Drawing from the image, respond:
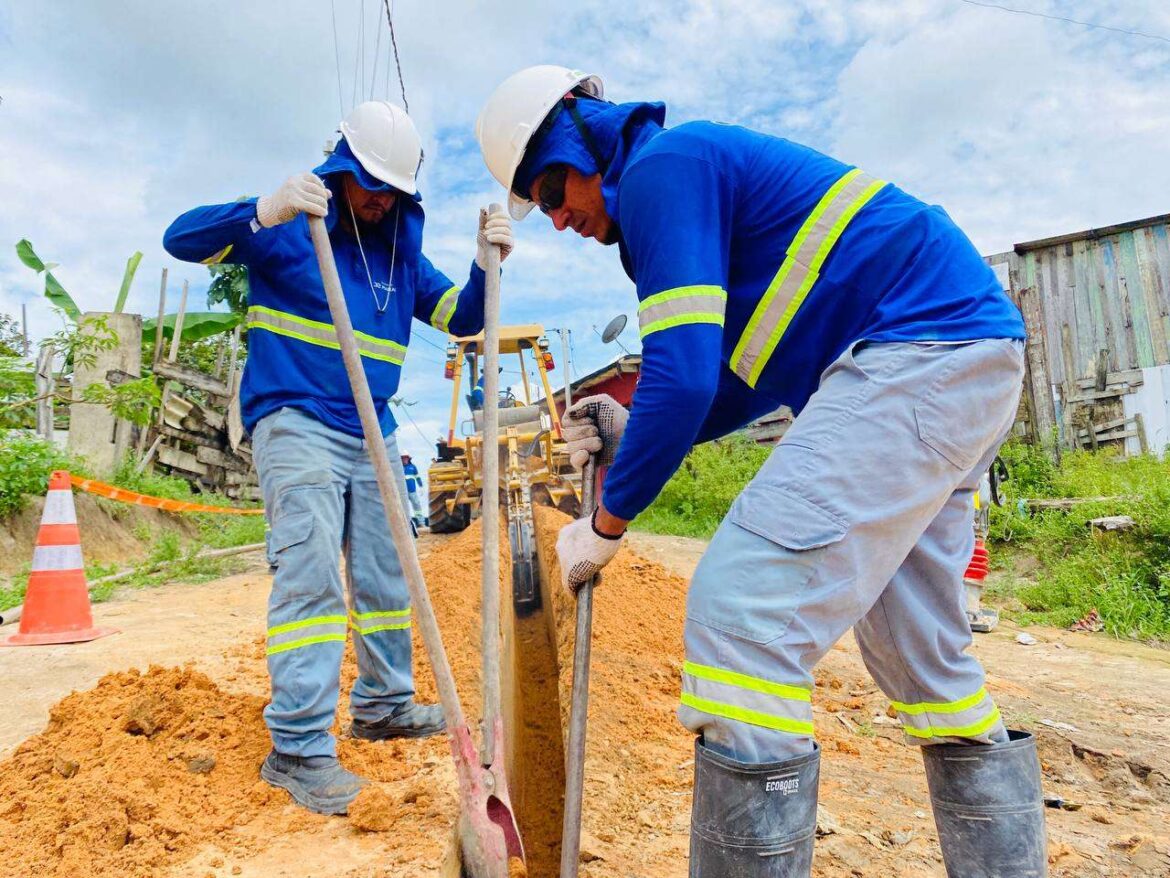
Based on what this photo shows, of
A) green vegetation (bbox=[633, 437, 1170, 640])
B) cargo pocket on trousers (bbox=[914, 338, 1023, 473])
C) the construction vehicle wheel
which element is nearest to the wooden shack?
green vegetation (bbox=[633, 437, 1170, 640])

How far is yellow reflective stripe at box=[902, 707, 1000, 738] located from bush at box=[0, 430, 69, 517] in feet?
27.8

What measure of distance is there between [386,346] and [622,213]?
1391mm

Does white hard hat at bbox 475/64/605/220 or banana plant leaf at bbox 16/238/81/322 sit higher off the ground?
banana plant leaf at bbox 16/238/81/322

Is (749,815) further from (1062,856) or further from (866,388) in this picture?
(1062,856)

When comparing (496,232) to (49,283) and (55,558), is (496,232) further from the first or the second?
(49,283)

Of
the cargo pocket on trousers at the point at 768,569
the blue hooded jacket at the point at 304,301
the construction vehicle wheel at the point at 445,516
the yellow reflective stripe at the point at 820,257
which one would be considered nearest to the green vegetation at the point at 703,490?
the construction vehicle wheel at the point at 445,516

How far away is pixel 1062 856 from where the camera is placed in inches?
83.2

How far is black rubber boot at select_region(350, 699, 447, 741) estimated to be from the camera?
9.21 feet

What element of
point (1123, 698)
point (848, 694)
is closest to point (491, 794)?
point (848, 694)

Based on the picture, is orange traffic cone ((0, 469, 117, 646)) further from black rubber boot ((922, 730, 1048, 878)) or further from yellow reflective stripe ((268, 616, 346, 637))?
black rubber boot ((922, 730, 1048, 878))

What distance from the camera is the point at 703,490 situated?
11.0 meters

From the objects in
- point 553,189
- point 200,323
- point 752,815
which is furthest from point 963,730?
point 200,323

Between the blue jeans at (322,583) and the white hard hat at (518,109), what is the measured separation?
3.50 ft

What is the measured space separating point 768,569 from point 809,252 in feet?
2.21
